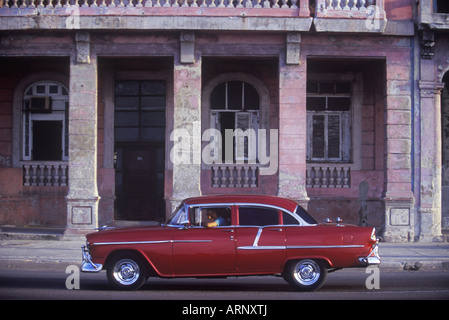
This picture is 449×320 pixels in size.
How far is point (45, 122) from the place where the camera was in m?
18.4

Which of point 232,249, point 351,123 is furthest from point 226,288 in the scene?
point 351,123

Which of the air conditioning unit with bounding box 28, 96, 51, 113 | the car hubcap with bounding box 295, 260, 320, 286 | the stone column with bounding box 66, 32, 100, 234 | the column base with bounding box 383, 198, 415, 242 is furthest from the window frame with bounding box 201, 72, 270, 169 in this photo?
the car hubcap with bounding box 295, 260, 320, 286

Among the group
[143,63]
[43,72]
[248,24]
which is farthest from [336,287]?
[43,72]

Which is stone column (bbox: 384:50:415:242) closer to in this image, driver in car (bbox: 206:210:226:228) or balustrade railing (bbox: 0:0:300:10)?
balustrade railing (bbox: 0:0:300:10)

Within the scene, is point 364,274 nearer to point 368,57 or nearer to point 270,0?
point 368,57

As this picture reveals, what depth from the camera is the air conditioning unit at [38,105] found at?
18281 millimetres

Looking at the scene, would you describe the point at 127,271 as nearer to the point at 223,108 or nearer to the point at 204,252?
the point at 204,252

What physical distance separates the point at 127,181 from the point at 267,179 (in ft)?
13.4

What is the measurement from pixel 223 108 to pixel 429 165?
5.87 metres

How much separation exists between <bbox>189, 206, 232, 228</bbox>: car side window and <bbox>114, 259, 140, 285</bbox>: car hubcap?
106 centimetres

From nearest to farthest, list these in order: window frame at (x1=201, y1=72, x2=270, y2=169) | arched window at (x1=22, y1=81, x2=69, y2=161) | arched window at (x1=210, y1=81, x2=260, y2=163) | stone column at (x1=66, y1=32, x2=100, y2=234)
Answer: stone column at (x1=66, y1=32, x2=100, y2=234) → window frame at (x1=201, y1=72, x2=270, y2=169) → arched window at (x1=210, y1=81, x2=260, y2=163) → arched window at (x1=22, y1=81, x2=69, y2=161)

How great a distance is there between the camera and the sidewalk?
41.2 feet

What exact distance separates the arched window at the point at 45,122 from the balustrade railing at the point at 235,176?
4482 mm
